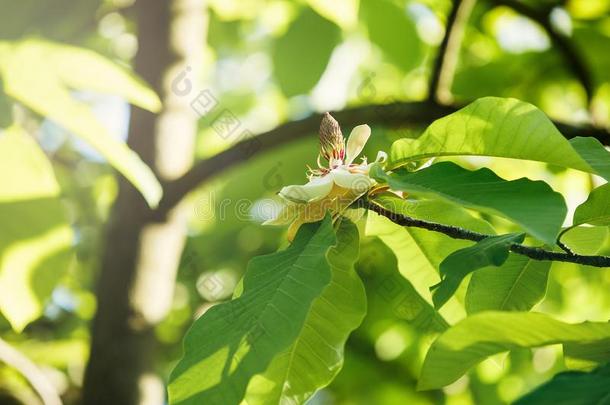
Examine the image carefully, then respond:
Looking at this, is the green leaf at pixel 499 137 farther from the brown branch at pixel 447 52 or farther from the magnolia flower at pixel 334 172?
the brown branch at pixel 447 52

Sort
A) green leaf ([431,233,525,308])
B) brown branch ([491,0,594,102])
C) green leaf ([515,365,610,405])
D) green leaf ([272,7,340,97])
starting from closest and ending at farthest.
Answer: green leaf ([515,365,610,405]) → green leaf ([431,233,525,308]) → green leaf ([272,7,340,97]) → brown branch ([491,0,594,102])

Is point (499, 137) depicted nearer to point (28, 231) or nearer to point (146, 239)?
point (28, 231)

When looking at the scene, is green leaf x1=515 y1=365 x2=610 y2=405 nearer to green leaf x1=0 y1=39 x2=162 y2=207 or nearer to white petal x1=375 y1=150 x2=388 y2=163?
white petal x1=375 y1=150 x2=388 y2=163

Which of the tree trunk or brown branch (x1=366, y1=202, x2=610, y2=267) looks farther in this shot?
the tree trunk

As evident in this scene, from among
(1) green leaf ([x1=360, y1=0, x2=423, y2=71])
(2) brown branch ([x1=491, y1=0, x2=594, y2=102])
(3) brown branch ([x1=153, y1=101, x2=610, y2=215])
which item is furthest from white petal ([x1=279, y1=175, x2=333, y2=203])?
(2) brown branch ([x1=491, y1=0, x2=594, y2=102])

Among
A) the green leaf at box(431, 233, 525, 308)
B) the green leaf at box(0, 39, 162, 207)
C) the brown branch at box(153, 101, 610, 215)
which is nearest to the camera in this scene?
the green leaf at box(431, 233, 525, 308)

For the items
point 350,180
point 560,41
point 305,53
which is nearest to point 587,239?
point 350,180

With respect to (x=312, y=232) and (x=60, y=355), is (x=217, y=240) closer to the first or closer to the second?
(x=60, y=355)
